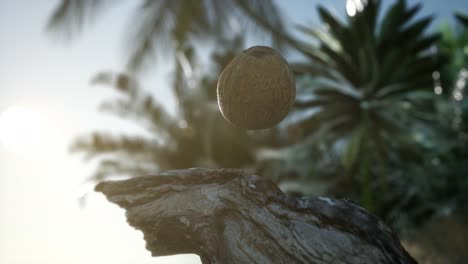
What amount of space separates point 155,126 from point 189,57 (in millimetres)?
1996

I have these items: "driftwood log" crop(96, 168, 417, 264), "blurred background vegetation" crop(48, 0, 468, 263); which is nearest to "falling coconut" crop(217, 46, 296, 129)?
"driftwood log" crop(96, 168, 417, 264)

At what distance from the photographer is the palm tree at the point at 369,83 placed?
10.6m

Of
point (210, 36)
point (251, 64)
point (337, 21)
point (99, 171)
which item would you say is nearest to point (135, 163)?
point (99, 171)

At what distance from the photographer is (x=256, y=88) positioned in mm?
2475

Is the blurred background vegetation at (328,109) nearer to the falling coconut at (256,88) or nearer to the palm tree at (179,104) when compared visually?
the palm tree at (179,104)

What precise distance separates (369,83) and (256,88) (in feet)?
28.5

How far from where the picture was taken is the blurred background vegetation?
10719 millimetres

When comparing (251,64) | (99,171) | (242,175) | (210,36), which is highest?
(210,36)

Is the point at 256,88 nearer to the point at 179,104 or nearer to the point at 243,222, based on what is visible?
the point at 243,222

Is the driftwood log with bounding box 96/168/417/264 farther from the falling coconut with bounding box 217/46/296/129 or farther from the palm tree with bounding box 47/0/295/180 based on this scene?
the palm tree with bounding box 47/0/295/180

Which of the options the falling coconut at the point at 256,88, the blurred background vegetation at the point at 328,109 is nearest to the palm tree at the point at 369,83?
the blurred background vegetation at the point at 328,109

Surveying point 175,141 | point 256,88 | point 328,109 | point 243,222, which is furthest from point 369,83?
point 243,222

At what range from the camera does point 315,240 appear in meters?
1.95

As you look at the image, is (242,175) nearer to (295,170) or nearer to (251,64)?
(251,64)
